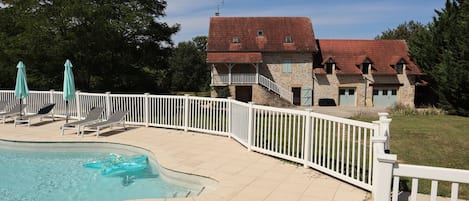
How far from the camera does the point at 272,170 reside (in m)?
6.06

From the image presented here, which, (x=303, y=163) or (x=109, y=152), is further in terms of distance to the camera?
(x=109, y=152)

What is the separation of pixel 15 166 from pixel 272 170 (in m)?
5.95

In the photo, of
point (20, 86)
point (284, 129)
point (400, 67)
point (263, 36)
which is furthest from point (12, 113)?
point (400, 67)

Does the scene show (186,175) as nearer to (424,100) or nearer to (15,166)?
(15,166)

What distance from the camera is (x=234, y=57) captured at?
94.8ft

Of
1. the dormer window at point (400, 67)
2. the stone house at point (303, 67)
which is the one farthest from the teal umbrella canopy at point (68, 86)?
the dormer window at point (400, 67)

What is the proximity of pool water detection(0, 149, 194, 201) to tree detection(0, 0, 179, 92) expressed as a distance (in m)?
12.4

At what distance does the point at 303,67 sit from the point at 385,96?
26.8ft

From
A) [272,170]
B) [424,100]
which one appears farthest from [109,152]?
[424,100]

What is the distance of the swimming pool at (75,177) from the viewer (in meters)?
5.84

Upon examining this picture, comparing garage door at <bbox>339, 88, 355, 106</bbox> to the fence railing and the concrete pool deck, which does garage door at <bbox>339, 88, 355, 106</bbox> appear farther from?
the concrete pool deck

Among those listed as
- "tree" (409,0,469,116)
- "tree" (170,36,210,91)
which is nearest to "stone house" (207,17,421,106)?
"tree" (409,0,469,116)

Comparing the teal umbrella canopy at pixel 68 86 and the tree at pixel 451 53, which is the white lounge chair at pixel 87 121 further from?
the tree at pixel 451 53

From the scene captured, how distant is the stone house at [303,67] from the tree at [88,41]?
6.49m
